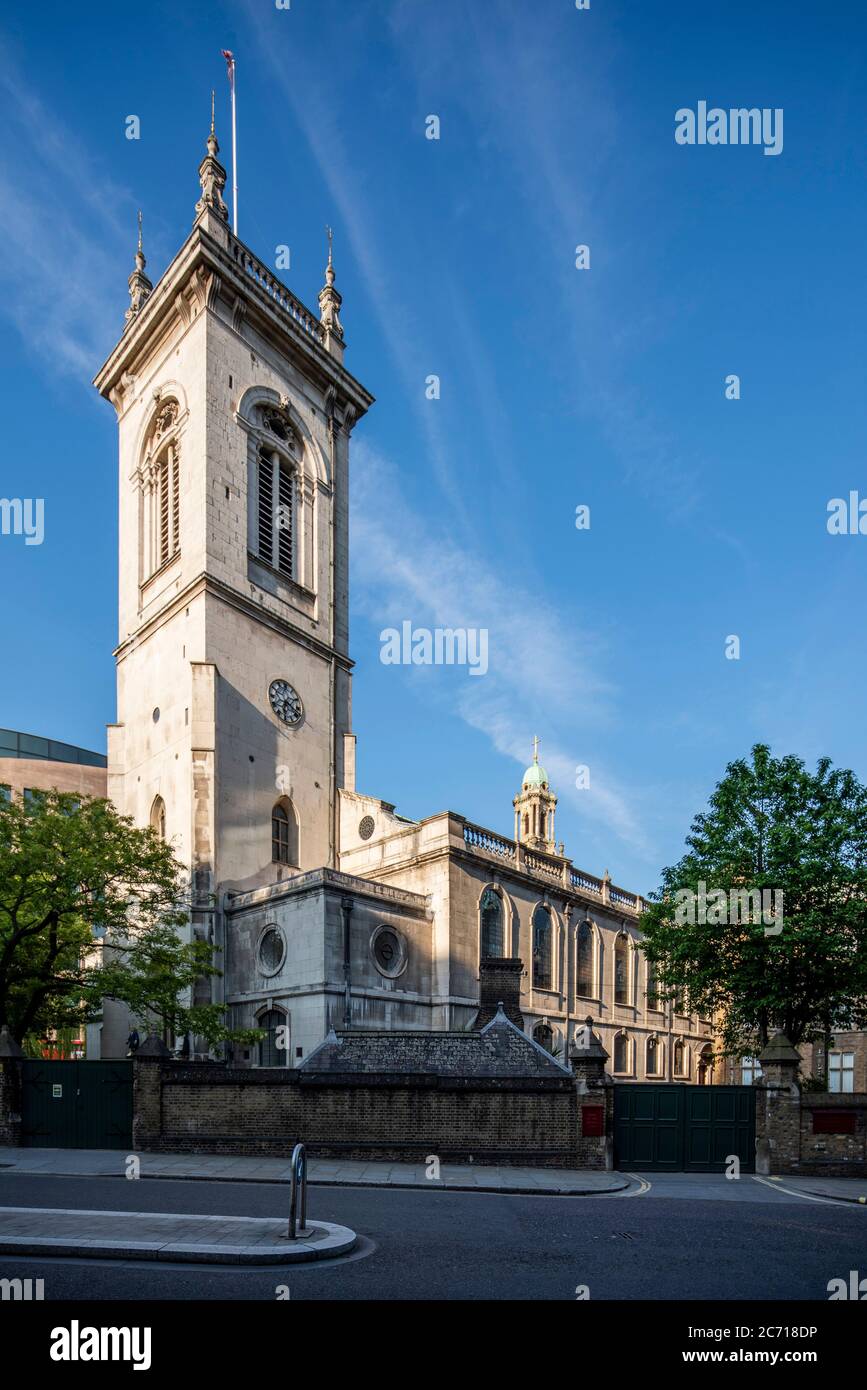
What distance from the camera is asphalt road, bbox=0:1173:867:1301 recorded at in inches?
353

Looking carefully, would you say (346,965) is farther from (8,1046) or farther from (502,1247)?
(502,1247)

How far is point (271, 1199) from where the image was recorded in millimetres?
14281

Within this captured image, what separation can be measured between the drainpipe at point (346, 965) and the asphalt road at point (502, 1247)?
15.5 meters

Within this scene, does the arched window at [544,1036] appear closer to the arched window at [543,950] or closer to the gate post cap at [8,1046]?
the arched window at [543,950]

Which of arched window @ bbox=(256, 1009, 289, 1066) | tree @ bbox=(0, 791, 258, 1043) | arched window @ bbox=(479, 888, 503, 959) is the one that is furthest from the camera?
arched window @ bbox=(479, 888, 503, 959)

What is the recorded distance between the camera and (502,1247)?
35.9 ft

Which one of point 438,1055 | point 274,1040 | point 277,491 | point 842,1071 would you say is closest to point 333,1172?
point 438,1055

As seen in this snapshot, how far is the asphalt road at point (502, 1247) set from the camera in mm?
8961

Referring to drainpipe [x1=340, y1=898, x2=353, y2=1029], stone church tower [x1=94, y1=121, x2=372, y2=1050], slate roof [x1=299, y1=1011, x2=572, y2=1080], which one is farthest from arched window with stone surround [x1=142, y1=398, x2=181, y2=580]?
slate roof [x1=299, y1=1011, x2=572, y2=1080]

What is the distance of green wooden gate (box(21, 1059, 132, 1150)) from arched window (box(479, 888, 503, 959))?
20408mm

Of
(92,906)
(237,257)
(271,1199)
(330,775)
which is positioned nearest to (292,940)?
(92,906)

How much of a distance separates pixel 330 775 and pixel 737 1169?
2735 centimetres

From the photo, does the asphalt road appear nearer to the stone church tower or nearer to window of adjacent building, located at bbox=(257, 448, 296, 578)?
the stone church tower
